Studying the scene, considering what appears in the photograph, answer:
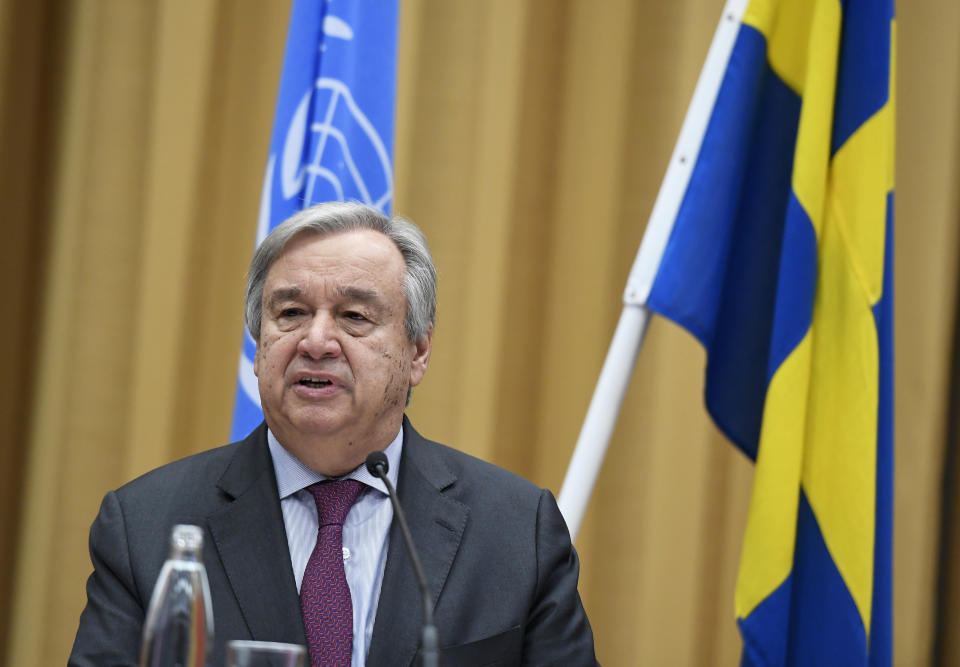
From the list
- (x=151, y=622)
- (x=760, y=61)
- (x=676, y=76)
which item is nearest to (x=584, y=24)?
(x=676, y=76)

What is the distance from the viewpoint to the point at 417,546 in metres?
2.09

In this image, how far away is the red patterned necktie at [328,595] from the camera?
1.92 metres

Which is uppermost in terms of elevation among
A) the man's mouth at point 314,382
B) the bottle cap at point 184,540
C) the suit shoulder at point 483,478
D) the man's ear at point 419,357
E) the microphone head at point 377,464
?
the man's ear at point 419,357

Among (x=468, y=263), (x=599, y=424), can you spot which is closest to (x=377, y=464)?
(x=599, y=424)

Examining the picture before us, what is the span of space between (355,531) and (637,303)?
3.16 ft

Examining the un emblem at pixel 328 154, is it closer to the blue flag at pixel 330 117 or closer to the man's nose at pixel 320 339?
the blue flag at pixel 330 117

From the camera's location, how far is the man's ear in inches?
90.7

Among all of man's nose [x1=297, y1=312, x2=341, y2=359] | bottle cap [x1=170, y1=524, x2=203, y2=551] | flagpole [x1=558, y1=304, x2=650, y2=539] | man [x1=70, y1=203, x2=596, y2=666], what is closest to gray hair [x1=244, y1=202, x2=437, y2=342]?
man [x1=70, y1=203, x2=596, y2=666]

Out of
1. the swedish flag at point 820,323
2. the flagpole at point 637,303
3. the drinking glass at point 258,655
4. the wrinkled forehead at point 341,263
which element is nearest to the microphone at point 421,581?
the drinking glass at point 258,655

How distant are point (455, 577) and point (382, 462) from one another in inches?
17.8

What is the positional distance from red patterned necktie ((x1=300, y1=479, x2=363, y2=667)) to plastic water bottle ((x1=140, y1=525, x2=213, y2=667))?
605 mm

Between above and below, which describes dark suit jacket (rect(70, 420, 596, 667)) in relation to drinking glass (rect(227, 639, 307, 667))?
below

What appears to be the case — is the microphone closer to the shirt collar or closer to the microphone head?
the microphone head

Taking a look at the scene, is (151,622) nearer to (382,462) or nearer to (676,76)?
(382,462)
